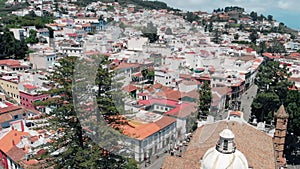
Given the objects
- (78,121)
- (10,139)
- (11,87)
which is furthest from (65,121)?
(11,87)

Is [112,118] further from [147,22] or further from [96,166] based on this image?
[147,22]

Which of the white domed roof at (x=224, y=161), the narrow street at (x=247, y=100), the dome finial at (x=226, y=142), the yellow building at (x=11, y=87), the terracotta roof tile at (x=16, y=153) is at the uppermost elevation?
the dome finial at (x=226, y=142)

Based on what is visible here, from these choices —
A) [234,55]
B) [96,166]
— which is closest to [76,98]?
[96,166]

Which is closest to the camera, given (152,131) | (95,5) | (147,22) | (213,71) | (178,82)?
(147,22)

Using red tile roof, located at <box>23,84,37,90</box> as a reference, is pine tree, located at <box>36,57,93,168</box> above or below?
above

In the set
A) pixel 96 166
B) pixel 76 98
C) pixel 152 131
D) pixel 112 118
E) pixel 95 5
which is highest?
pixel 95 5

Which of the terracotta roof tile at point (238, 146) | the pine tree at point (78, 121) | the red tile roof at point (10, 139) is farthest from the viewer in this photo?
the red tile roof at point (10, 139)

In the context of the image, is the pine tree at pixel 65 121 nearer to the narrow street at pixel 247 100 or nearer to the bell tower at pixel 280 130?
the bell tower at pixel 280 130

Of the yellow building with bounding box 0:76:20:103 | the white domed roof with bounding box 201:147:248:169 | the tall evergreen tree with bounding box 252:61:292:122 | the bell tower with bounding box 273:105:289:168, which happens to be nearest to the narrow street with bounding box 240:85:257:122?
the tall evergreen tree with bounding box 252:61:292:122

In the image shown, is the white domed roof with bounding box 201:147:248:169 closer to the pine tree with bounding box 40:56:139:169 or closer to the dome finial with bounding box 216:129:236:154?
the dome finial with bounding box 216:129:236:154

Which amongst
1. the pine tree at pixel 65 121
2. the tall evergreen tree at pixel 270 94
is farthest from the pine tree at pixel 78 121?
the tall evergreen tree at pixel 270 94

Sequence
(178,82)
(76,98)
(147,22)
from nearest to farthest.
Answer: (76,98) → (147,22) → (178,82)
